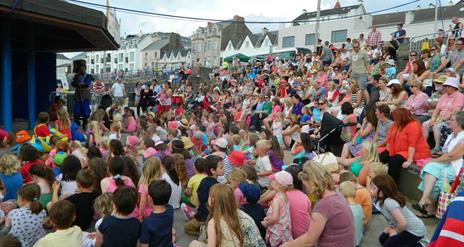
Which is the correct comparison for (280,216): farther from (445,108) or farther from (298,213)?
(445,108)

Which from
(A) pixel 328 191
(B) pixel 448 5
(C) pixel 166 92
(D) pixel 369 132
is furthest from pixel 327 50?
(B) pixel 448 5

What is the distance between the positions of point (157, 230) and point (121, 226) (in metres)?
Answer: 0.37

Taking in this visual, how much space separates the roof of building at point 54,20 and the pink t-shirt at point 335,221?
701 centimetres

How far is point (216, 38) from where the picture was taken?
82312mm

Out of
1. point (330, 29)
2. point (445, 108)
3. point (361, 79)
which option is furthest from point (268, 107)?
point (330, 29)

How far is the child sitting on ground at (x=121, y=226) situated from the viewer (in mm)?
4125

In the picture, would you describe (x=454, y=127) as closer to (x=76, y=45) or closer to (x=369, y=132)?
(x=369, y=132)

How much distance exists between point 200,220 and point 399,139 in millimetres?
3504

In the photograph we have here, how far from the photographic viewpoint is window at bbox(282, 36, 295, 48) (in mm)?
59812

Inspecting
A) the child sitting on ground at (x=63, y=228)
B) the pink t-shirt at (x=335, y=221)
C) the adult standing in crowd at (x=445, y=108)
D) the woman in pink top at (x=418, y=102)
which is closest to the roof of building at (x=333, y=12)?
the woman in pink top at (x=418, y=102)

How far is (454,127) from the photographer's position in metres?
5.93

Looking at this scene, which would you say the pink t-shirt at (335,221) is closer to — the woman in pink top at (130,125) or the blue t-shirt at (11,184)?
the blue t-shirt at (11,184)

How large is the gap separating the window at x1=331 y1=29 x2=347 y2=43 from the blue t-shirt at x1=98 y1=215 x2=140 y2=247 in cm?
5332

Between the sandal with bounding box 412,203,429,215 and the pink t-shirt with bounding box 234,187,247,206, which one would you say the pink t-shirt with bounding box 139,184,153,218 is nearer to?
the pink t-shirt with bounding box 234,187,247,206
